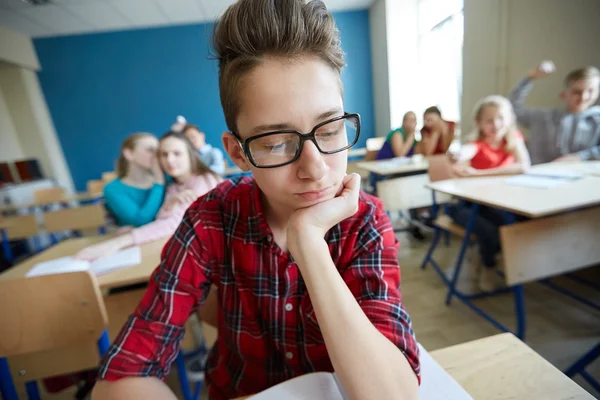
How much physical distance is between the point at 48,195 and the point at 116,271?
13.9 feet

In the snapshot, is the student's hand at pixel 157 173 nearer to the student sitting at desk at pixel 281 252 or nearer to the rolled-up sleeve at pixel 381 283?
the student sitting at desk at pixel 281 252

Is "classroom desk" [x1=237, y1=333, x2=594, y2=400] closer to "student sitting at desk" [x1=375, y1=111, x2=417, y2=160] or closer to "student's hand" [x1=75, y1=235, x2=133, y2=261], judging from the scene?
"student sitting at desk" [x1=375, y1=111, x2=417, y2=160]

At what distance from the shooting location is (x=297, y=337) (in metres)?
0.61

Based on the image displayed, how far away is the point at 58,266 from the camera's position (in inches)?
47.5

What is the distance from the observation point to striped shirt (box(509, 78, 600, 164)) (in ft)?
7.11

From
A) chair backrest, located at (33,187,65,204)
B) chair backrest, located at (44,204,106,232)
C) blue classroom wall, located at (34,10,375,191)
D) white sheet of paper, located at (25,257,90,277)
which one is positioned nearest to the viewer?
white sheet of paper, located at (25,257,90,277)

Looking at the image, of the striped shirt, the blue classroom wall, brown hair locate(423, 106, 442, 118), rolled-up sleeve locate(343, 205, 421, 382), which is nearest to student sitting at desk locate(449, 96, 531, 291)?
the striped shirt

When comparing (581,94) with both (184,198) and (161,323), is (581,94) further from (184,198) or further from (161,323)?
(161,323)

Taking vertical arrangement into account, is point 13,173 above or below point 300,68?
below

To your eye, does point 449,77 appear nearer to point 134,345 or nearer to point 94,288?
point 134,345

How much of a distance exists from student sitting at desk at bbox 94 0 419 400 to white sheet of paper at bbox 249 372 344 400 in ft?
0.09

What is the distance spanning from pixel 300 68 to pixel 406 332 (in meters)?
0.46

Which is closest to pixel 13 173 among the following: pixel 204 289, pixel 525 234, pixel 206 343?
pixel 206 343

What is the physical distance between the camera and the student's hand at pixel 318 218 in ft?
1.59
